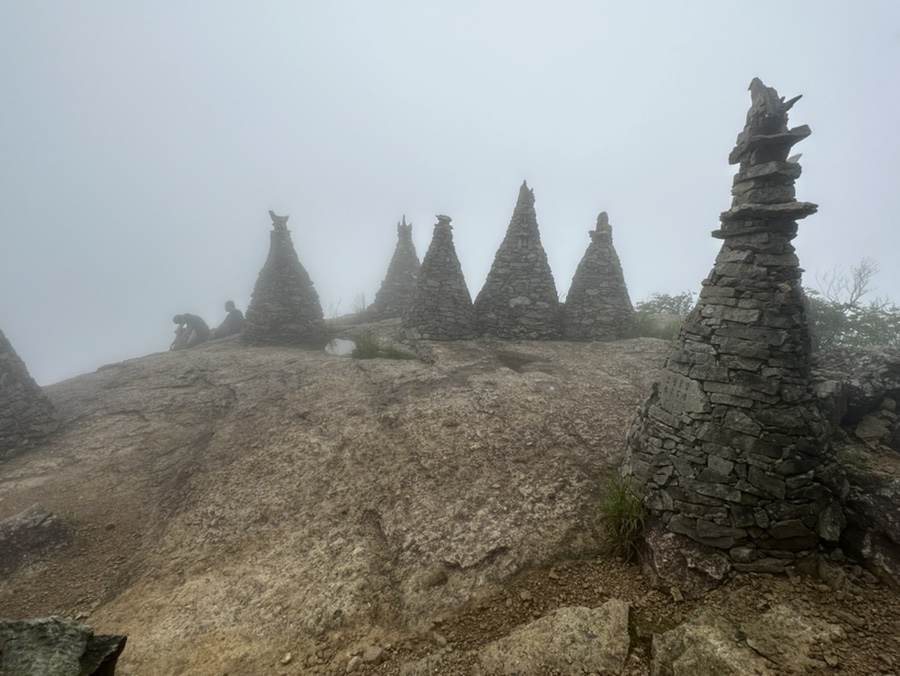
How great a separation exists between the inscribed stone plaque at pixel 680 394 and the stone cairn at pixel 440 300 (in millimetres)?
8279

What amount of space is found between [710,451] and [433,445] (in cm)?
436

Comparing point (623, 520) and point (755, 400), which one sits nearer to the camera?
point (755, 400)

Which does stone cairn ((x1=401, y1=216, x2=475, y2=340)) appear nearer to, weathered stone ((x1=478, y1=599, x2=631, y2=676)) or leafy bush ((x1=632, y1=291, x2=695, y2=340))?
leafy bush ((x1=632, y1=291, x2=695, y2=340))

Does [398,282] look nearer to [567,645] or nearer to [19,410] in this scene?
[19,410]

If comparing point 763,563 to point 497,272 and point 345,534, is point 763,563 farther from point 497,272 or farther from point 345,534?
point 497,272

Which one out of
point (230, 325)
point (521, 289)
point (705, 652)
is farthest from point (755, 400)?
point (230, 325)

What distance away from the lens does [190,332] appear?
19.8 metres

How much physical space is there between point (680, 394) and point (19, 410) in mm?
14192

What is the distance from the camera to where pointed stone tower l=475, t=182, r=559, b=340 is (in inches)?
521

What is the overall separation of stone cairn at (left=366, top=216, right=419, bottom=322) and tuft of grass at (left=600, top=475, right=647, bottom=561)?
15.4 meters

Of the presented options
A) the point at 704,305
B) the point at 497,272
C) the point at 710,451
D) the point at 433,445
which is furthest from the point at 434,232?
the point at 710,451

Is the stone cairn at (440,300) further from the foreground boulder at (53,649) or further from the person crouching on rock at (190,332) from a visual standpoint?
the person crouching on rock at (190,332)

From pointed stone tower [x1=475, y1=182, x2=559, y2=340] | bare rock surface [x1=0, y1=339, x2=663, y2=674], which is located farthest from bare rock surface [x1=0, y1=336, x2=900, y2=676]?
pointed stone tower [x1=475, y1=182, x2=559, y2=340]

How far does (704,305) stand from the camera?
16.9 ft
